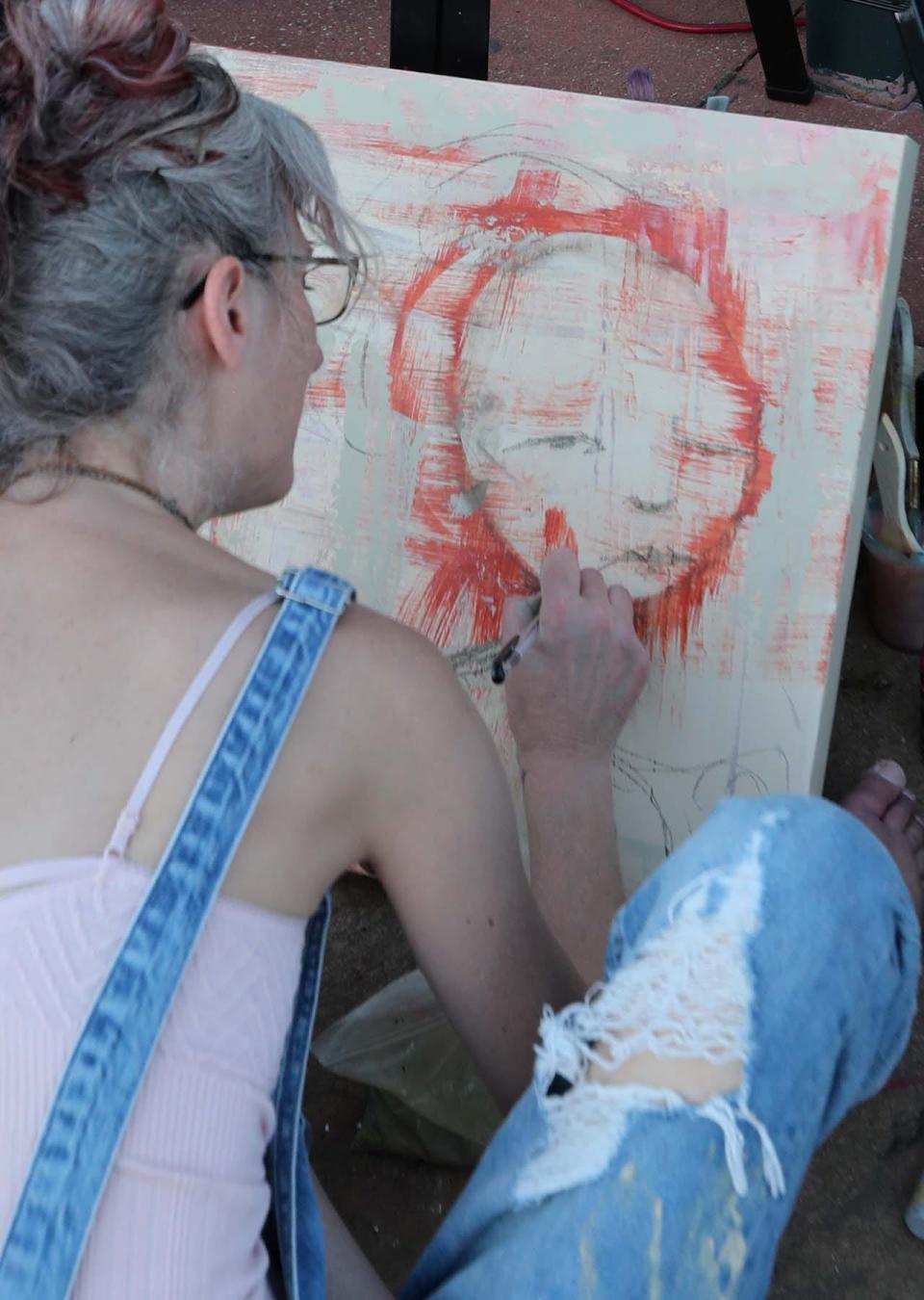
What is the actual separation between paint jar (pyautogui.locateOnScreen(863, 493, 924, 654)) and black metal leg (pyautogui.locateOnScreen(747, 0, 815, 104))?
1.37 metres

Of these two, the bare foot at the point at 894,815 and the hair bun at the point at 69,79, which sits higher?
the hair bun at the point at 69,79

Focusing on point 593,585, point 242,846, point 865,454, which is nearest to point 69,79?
point 242,846

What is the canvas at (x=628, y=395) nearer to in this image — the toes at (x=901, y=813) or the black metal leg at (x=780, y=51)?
the toes at (x=901, y=813)

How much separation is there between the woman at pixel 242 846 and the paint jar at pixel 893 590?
3.50 ft

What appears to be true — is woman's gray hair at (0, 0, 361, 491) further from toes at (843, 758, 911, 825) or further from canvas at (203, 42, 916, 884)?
toes at (843, 758, 911, 825)

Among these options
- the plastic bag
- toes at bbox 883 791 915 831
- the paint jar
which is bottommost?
the plastic bag

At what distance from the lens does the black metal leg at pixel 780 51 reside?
2.79m

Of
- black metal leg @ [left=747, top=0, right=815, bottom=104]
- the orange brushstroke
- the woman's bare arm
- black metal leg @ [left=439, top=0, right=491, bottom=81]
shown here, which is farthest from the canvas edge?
black metal leg @ [left=747, top=0, right=815, bottom=104]

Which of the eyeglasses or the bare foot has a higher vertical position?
the eyeglasses

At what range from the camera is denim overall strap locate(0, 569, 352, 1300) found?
2.52 feet

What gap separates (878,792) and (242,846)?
3.89ft

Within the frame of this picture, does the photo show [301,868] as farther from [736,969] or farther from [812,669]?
[812,669]

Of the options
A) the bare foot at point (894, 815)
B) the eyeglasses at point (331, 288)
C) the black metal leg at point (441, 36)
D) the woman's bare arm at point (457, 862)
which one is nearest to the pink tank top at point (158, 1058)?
the woman's bare arm at point (457, 862)

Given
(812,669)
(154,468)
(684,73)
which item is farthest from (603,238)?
(684,73)
